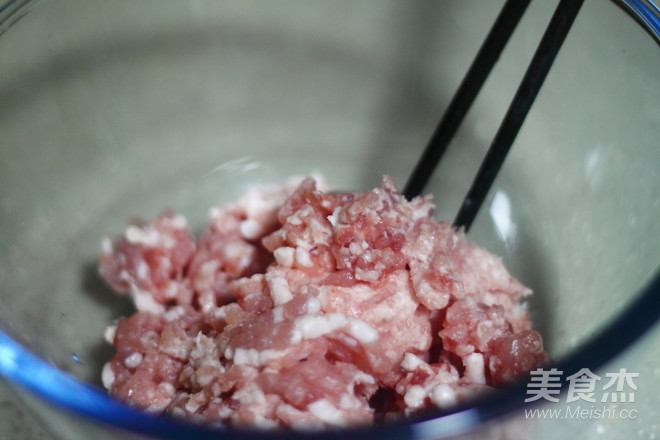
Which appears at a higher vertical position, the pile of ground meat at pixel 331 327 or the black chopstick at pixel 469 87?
the black chopstick at pixel 469 87

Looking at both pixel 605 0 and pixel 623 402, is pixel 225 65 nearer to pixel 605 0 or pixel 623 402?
pixel 605 0

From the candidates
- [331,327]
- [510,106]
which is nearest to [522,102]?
[510,106]

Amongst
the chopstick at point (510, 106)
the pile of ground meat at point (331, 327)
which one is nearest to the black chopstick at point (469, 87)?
the chopstick at point (510, 106)

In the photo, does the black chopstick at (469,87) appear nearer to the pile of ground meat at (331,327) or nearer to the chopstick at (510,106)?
the chopstick at (510,106)

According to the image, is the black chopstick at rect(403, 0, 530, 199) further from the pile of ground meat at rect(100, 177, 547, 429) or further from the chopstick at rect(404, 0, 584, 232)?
the pile of ground meat at rect(100, 177, 547, 429)

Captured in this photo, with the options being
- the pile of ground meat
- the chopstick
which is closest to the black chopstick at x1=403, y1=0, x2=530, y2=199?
the chopstick

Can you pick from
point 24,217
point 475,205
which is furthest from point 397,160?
point 24,217

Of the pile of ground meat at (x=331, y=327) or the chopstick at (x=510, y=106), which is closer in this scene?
the pile of ground meat at (x=331, y=327)
